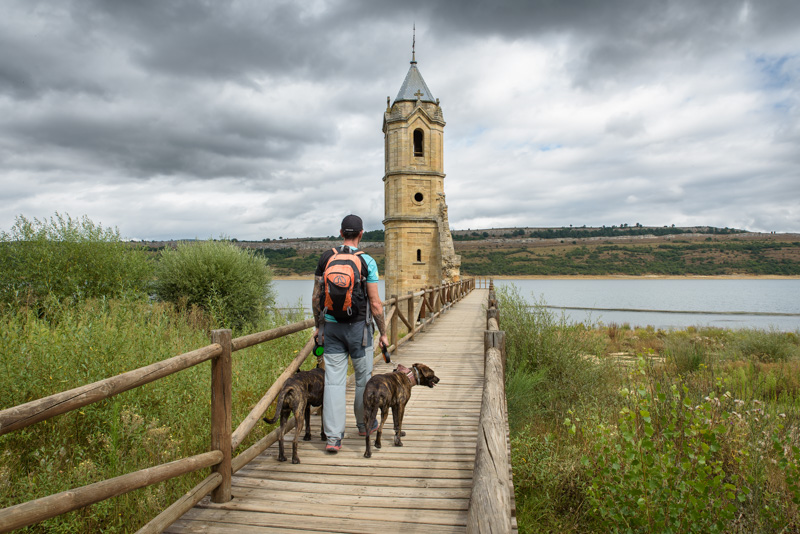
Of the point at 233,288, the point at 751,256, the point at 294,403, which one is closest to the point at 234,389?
the point at 294,403

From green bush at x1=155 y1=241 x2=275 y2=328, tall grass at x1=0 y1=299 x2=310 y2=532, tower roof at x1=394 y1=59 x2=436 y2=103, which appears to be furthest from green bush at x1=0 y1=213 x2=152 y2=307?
tower roof at x1=394 y1=59 x2=436 y2=103

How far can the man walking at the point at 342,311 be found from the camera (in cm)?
395

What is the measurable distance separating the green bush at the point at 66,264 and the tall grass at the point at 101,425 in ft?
21.6

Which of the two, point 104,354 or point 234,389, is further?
point 234,389

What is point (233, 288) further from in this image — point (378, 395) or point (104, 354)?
point (378, 395)

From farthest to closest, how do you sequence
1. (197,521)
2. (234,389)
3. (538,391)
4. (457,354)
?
1. (457,354)
2. (538,391)
3. (234,389)
4. (197,521)

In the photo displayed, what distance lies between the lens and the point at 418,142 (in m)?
27.5

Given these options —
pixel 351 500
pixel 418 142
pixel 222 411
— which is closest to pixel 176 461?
pixel 222 411

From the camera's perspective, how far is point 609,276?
85.4m

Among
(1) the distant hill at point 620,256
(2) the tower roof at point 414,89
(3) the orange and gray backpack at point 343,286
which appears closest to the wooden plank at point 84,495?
(3) the orange and gray backpack at point 343,286

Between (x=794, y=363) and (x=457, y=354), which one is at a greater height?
(x=457, y=354)

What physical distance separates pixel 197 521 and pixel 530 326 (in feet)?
27.3

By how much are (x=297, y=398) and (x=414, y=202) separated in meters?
23.1

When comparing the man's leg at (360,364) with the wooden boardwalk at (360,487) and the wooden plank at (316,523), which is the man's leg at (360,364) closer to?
the wooden boardwalk at (360,487)
